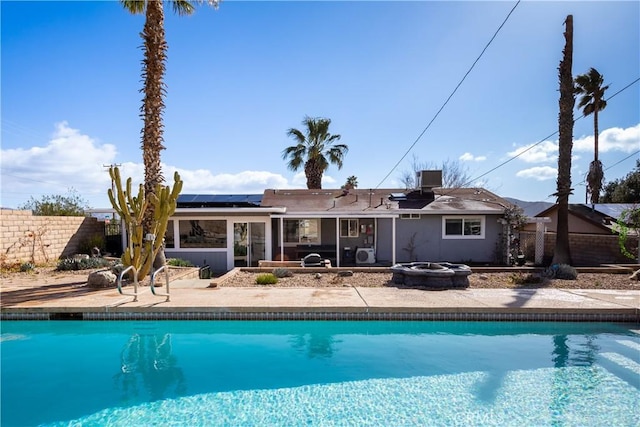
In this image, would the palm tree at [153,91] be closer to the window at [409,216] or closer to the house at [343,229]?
the house at [343,229]

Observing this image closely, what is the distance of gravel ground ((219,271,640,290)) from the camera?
34.4 feet

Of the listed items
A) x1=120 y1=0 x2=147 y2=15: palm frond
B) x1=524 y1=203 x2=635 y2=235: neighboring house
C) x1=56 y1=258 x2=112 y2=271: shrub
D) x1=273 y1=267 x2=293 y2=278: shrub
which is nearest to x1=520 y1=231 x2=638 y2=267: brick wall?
x1=524 y1=203 x2=635 y2=235: neighboring house

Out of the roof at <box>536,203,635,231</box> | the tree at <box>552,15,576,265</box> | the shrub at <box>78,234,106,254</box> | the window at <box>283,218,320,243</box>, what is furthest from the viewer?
the roof at <box>536,203,635,231</box>

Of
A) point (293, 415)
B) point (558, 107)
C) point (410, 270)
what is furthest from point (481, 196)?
point (293, 415)

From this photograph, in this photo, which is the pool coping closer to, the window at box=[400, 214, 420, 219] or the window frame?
the window frame

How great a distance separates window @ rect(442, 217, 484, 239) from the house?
42mm

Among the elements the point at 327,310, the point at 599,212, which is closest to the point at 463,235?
the point at 599,212

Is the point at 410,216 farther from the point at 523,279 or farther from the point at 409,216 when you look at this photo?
the point at 523,279

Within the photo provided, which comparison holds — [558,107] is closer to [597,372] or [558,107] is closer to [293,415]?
[597,372]

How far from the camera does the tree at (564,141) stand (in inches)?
499

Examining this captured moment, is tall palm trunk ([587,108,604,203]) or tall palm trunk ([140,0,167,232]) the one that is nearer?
tall palm trunk ([140,0,167,232])

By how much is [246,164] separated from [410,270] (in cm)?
1594

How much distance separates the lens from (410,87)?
1577 centimetres

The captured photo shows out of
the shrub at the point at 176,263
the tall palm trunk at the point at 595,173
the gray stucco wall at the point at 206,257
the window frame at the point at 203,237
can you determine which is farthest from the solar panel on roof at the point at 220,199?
the tall palm trunk at the point at 595,173
